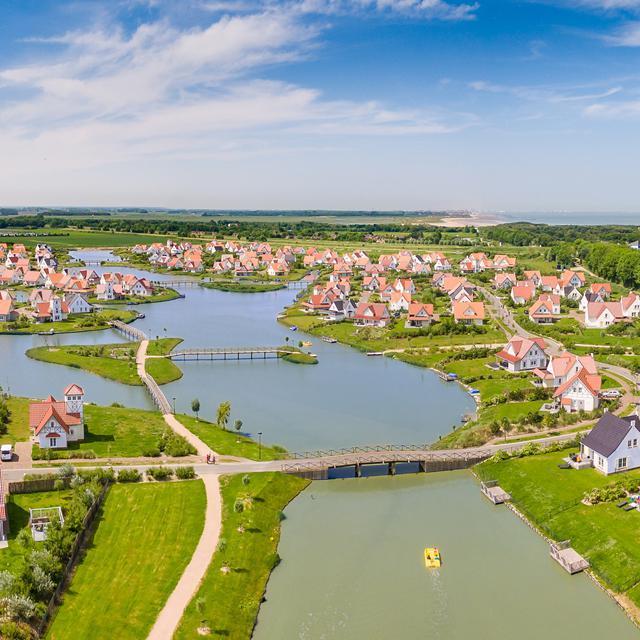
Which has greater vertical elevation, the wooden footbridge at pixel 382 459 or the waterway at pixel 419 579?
the wooden footbridge at pixel 382 459

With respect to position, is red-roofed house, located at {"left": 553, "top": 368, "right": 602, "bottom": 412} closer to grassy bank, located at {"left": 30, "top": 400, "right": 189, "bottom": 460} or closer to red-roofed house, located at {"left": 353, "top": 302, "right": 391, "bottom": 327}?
grassy bank, located at {"left": 30, "top": 400, "right": 189, "bottom": 460}

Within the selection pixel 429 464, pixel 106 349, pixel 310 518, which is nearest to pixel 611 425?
pixel 429 464

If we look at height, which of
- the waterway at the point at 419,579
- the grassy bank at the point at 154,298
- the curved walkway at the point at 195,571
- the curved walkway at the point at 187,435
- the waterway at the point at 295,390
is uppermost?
the grassy bank at the point at 154,298

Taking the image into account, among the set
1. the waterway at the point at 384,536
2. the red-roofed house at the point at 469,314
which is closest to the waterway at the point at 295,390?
the waterway at the point at 384,536

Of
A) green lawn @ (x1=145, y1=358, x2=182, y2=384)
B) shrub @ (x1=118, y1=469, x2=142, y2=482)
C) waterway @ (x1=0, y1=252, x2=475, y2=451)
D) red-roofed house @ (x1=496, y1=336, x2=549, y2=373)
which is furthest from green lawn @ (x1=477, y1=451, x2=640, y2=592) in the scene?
green lawn @ (x1=145, y1=358, x2=182, y2=384)

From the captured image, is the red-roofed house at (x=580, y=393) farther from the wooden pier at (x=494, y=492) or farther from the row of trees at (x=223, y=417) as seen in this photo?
the row of trees at (x=223, y=417)

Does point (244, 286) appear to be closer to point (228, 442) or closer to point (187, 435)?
point (187, 435)

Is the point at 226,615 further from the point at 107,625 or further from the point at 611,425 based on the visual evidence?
the point at 611,425
